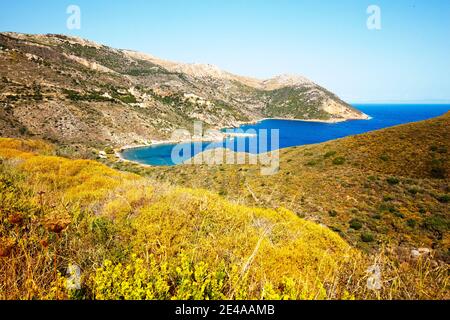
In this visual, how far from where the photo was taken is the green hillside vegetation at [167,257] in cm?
287

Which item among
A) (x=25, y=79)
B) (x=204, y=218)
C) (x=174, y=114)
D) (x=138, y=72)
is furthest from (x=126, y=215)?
(x=138, y=72)

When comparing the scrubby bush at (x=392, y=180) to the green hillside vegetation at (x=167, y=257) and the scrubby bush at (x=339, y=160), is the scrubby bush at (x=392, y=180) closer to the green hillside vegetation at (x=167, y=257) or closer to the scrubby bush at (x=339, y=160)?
the scrubby bush at (x=339, y=160)

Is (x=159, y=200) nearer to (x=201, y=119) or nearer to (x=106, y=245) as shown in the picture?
(x=106, y=245)

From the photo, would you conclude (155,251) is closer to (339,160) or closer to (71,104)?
(339,160)

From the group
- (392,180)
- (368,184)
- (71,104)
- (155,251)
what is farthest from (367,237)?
(71,104)

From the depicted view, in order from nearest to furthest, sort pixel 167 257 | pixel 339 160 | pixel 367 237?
pixel 167 257 → pixel 367 237 → pixel 339 160

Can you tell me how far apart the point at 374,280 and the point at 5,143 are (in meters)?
26.2

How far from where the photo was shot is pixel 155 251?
423cm

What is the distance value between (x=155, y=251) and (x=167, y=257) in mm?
445

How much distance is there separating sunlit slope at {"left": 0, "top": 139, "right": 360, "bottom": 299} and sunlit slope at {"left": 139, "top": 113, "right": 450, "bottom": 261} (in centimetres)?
473

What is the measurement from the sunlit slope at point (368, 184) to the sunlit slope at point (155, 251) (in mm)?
4735

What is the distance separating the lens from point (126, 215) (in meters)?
6.02

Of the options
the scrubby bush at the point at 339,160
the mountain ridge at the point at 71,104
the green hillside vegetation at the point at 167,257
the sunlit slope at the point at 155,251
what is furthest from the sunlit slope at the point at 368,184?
the mountain ridge at the point at 71,104

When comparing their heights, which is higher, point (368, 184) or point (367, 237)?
point (368, 184)
